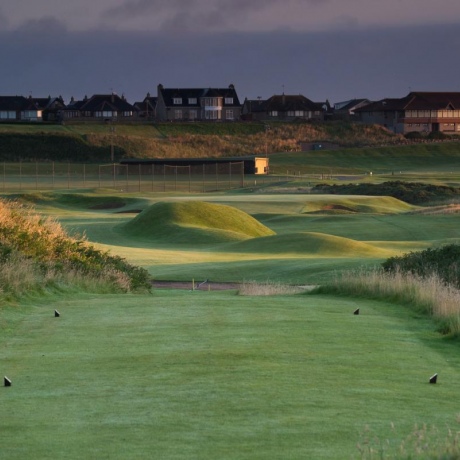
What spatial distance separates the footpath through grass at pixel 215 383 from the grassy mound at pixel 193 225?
32312 millimetres

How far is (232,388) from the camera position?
1059 cm

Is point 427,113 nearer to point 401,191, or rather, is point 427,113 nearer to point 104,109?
point 104,109

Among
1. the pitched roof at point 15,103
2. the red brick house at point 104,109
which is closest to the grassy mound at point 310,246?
the red brick house at point 104,109

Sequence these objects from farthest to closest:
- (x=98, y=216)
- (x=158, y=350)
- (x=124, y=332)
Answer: (x=98, y=216)
(x=124, y=332)
(x=158, y=350)

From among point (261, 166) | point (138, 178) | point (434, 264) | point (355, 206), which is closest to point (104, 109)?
point (261, 166)

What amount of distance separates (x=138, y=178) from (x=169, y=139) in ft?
164

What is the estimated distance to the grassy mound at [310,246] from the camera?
41812 millimetres

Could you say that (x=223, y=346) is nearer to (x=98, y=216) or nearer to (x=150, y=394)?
(x=150, y=394)

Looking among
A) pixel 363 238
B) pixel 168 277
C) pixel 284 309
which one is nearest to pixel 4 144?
pixel 363 238

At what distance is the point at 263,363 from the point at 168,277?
70.8 feet

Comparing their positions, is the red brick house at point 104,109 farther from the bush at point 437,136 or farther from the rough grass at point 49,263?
the rough grass at point 49,263

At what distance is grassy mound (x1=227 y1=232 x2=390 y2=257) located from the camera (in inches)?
1646

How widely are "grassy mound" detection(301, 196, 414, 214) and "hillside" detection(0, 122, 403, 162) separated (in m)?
65.5

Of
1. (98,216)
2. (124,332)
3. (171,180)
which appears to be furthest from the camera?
(171,180)
